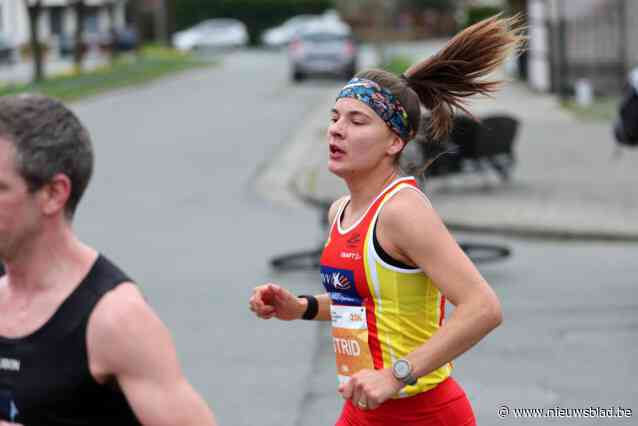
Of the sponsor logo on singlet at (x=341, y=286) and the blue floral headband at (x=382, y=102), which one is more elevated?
the blue floral headband at (x=382, y=102)

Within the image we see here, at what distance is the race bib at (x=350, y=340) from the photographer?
370 centimetres

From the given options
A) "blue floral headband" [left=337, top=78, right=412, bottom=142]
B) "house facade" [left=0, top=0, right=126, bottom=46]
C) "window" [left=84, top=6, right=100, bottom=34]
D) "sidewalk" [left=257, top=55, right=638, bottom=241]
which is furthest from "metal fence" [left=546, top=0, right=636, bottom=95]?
"window" [left=84, top=6, right=100, bottom=34]

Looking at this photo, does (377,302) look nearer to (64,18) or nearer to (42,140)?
(42,140)

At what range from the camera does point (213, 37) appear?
7194 cm

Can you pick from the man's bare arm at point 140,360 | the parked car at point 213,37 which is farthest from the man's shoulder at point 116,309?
the parked car at point 213,37

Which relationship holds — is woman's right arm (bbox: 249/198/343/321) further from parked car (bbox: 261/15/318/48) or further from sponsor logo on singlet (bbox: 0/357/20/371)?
parked car (bbox: 261/15/318/48)

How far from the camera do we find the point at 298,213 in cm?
1384

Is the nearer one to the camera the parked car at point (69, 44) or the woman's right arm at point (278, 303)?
the woman's right arm at point (278, 303)

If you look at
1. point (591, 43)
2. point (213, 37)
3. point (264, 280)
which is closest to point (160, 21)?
point (213, 37)

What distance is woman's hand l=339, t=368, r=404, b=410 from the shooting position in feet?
10.9

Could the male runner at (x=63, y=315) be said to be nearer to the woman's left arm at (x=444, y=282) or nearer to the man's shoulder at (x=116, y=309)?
the man's shoulder at (x=116, y=309)

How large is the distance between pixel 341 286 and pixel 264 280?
628 centimetres

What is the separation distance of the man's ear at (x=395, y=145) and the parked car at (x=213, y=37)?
67336mm

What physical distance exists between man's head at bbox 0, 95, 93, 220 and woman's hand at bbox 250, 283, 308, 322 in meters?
1.21
